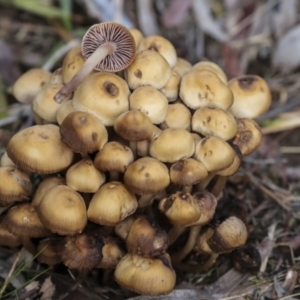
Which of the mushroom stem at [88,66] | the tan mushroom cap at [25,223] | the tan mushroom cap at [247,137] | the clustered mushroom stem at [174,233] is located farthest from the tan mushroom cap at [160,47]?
the tan mushroom cap at [25,223]

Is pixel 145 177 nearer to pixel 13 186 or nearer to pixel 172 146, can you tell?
pixel 172 146

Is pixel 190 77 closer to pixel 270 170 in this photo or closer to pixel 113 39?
pixel 113 39

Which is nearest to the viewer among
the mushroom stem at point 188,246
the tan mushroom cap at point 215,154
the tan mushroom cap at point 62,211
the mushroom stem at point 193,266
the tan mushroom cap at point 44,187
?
the tan mushroom cap at point 62,211

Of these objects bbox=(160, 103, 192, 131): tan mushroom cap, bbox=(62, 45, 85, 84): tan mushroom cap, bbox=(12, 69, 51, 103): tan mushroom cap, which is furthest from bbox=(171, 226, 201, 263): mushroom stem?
bbox=(12, 69, 51, 103): tan mushroom cap

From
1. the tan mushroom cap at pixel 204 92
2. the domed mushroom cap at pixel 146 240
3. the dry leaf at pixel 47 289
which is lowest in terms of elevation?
the dry leaf at pixel 47 289

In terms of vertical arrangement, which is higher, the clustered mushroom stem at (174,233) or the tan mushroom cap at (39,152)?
the tan mushroom cap at (39,152)

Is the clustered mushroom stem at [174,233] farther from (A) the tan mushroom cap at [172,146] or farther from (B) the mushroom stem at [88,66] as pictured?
(B) the mushroom stem at [88,66]

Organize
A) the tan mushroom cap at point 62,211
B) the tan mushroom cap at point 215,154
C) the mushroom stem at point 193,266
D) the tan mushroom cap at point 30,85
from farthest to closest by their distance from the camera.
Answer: the tan mushroom cap at point 30,85, the mushroom stem at point 193,266, the tan mushroom cap at point 215,154, the tan mushroom cap at point 62,211
